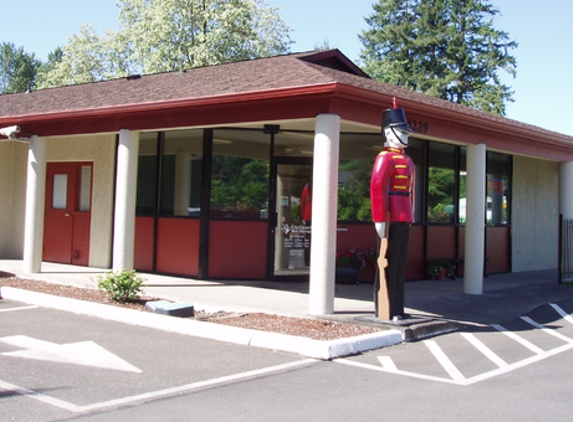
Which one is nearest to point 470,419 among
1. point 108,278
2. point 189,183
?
point 108,278

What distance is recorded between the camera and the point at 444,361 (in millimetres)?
7105

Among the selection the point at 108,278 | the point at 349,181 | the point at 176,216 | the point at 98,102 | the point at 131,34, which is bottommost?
the point at 108,278

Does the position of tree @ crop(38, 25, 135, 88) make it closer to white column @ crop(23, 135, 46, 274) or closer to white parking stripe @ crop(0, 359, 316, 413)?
white column @ crop(23, 135, 46, 274)

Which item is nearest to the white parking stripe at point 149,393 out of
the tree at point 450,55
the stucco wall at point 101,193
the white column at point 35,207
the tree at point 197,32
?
the white column at point 35,207

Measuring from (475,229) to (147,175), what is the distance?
659 centimetres

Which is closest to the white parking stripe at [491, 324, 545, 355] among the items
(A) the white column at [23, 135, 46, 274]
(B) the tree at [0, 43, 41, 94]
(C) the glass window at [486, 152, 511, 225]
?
(C) the glass window at [486, 152, 511, 225]

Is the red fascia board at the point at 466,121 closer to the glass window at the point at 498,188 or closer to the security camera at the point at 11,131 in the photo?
the glass window at the point at 498,188

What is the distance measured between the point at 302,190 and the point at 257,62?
3.40 m

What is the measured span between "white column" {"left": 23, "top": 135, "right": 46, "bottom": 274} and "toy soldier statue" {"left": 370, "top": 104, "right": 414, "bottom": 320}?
7.07m

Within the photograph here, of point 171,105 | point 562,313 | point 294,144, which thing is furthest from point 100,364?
point 562,313

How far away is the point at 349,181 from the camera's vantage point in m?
12.6

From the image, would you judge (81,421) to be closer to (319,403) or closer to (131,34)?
(319,403)

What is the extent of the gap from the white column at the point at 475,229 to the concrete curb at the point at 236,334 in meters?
4.09

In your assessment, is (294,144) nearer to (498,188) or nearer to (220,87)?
(220,87)
